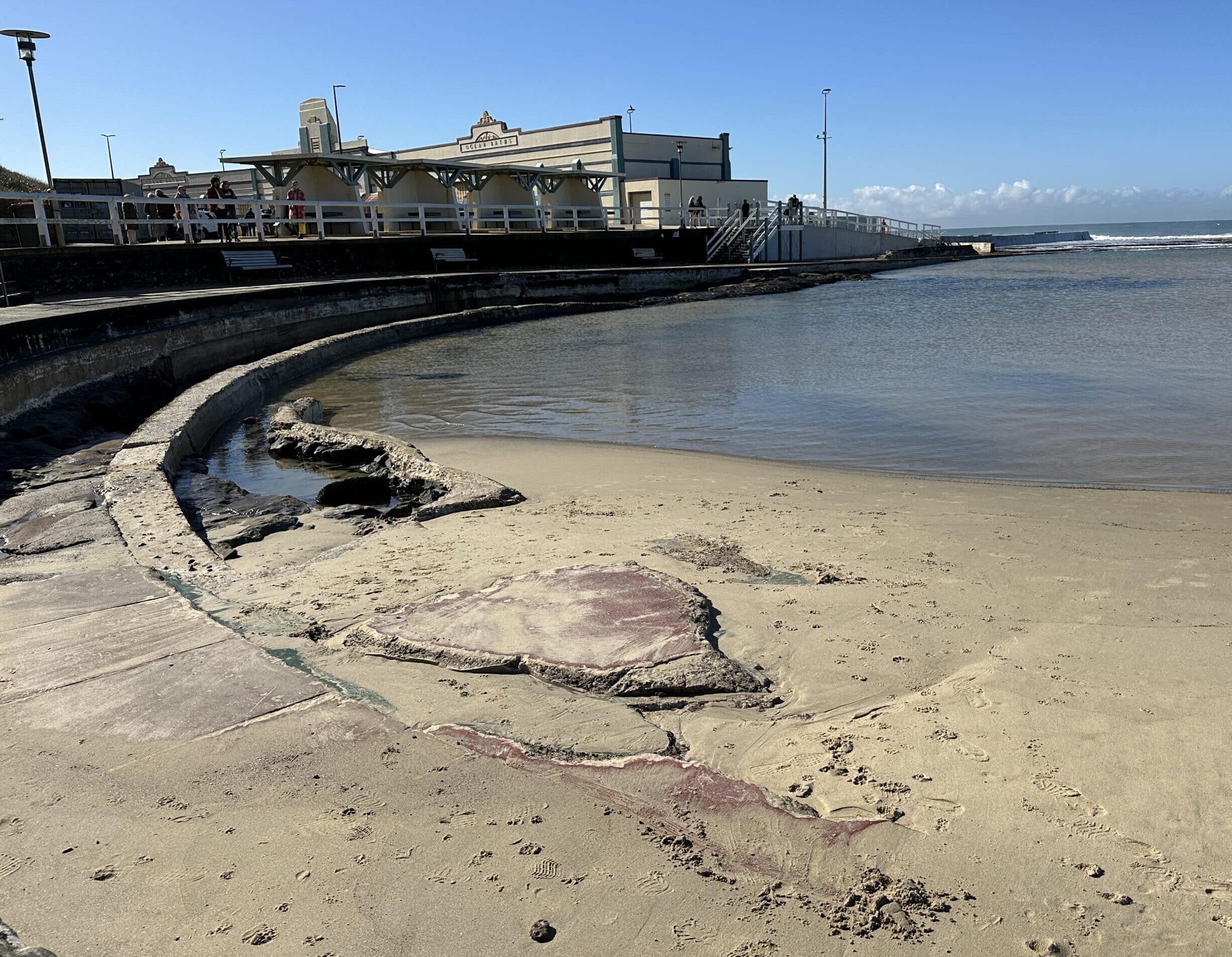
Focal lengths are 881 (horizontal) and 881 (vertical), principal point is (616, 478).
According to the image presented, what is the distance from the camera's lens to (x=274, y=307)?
53.1 ft

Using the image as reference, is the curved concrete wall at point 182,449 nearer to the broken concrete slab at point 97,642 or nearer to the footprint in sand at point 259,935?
the broken concrete slab at point 97,642

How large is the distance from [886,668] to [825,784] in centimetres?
95

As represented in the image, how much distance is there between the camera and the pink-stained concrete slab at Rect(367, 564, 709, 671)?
136 inches

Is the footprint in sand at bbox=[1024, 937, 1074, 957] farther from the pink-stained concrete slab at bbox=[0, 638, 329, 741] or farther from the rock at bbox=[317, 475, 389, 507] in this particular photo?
the rock at bbox=[317, 475, 389, 507]

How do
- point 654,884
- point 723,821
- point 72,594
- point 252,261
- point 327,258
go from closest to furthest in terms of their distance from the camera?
1. point 654,884
2. point 723,821
3. point 72,594
4. point 252,261
5. point 327,258

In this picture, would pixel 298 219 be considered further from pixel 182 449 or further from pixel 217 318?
pixel 182 449

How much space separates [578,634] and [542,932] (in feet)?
5.30

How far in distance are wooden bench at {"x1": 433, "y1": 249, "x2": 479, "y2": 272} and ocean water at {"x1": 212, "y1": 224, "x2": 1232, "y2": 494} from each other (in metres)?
4.74

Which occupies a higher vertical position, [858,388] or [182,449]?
[182,449]

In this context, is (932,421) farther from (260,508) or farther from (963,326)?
(963,326)

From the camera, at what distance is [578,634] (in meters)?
3.60

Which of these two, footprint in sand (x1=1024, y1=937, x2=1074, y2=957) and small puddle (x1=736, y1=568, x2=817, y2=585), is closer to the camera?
footprint in sand (x1=1024, y1=937, x2=1074, y2=957)

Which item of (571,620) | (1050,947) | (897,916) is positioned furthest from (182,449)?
(1050,947)

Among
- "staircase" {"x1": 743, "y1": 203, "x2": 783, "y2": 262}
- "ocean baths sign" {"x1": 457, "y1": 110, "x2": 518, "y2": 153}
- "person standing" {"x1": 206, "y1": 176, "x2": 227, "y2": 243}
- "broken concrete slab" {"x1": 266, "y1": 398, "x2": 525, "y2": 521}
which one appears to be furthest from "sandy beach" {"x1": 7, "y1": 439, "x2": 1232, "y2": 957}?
"ocean baths sign" {"x1": 457, "y1": 110, "x2": 518, "y2": 153}
